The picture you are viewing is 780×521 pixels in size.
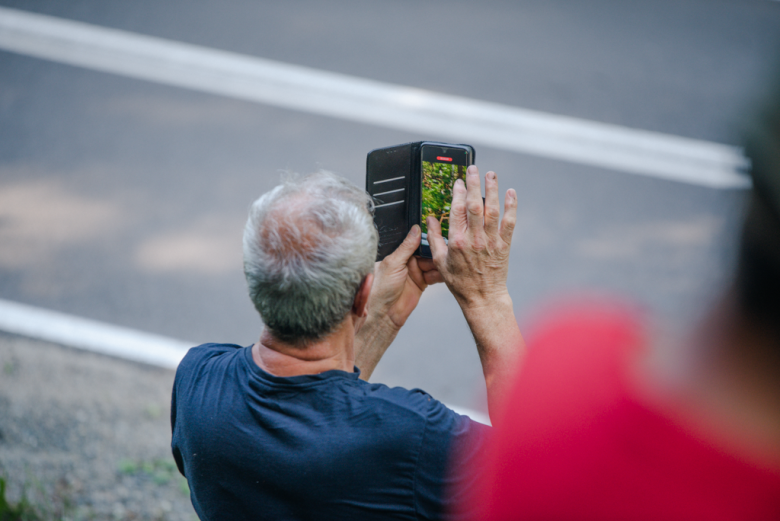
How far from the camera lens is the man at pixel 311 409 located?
4.67 feet

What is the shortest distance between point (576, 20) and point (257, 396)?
5.65 meters

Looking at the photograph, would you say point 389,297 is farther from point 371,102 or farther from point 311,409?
point 371,102

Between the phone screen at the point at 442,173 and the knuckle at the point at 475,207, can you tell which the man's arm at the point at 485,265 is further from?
the phone screen at the point at 442,173

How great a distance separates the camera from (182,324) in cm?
390

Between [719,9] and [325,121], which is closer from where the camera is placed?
[325,121]

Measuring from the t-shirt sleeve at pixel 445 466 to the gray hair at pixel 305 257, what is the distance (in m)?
0.39

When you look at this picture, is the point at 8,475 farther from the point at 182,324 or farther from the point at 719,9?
the point at 719,9

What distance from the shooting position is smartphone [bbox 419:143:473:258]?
194 cm

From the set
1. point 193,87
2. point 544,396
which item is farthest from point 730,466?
point 193,87

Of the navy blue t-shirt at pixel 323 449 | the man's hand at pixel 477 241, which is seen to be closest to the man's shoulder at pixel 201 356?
the navy blue t-shirt at pixel 323 449

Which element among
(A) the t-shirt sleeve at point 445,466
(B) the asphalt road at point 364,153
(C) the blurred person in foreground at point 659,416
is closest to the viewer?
(C) the blurred person in foreground at point 659,416

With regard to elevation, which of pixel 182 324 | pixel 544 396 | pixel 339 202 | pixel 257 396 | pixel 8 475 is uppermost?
pixel 339 202

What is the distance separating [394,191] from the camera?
2004mm

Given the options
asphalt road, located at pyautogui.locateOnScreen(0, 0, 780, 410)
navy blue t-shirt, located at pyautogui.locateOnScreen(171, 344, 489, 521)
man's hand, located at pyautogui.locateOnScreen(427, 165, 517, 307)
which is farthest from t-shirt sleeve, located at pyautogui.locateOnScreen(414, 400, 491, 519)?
asphalt road, located at pyautogui.locateOnScreen(0, 0, 780, 410)
